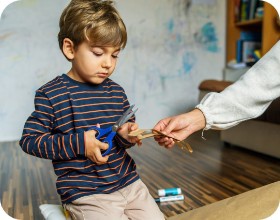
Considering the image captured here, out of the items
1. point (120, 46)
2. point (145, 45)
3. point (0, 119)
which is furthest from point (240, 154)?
point (0, 119)

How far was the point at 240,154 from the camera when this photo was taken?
2.04 meters

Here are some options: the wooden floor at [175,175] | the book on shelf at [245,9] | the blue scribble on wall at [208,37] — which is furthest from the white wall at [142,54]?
the wooden floor at [175,175]

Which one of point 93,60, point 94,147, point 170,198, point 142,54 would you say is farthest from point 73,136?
point 142,54

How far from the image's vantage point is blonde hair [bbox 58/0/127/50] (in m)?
0.83

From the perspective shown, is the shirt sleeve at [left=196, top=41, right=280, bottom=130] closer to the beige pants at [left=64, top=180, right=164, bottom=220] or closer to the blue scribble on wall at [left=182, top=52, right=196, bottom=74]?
the beige pants at [left=64, top=180, right=164, bottom=220]

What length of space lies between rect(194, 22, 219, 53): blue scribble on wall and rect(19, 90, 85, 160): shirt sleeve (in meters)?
2.37

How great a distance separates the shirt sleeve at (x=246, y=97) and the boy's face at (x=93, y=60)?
28cm

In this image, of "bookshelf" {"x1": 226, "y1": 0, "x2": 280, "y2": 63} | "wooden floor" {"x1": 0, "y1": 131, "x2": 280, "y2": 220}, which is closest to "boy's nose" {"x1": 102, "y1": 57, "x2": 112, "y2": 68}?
"wooden floor" {"x1": 0, "y1": 131, "x2": 280, "y2": 220}

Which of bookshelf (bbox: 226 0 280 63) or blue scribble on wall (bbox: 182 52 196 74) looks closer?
bookshelf (bbox: 226 0 280 63)

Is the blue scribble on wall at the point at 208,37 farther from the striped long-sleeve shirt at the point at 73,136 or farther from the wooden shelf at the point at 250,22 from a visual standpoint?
the striped long-sleeve shirt at the point at 73,136

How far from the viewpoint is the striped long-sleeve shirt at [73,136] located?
2.61ft

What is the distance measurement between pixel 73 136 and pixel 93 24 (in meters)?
0.29

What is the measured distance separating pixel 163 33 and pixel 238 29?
0.76 metres

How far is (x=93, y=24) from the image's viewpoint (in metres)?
0.83
